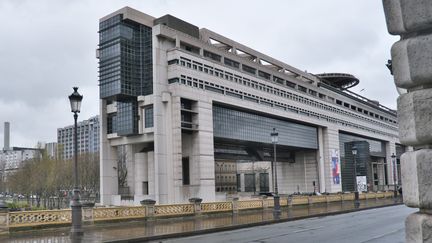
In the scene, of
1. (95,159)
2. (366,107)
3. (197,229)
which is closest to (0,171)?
(95,159)

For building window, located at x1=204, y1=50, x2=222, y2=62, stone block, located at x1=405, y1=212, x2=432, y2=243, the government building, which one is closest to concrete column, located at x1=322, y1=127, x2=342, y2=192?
the government building

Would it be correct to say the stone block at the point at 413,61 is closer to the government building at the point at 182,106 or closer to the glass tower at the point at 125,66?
the government building at the point at 182,106

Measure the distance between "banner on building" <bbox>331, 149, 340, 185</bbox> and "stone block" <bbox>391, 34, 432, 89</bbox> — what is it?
309 feet

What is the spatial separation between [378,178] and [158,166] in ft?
277

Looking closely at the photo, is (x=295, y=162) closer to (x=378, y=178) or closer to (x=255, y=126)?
(x=255, y=126)

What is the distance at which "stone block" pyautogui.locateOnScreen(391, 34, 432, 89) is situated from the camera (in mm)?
3814

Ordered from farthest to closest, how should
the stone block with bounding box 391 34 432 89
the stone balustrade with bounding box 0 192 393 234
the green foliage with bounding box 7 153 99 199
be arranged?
the green foliage with bounding box 7 153 99 199, the stone balustrade with bounding box 0 192 393 234, the stone block with bounding box 391 34 432 89

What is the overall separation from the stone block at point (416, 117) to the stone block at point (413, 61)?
11 cm

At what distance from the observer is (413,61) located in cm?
388

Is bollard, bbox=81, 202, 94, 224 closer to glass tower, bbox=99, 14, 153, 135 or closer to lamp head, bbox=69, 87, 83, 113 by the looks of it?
lamp head, bbox=69, 87, 83, 113

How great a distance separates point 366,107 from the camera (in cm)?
11481

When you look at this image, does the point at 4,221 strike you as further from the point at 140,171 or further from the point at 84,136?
the point at 84,136

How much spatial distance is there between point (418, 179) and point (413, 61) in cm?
100

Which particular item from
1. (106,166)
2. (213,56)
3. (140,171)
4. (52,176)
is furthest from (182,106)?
(52,176)
